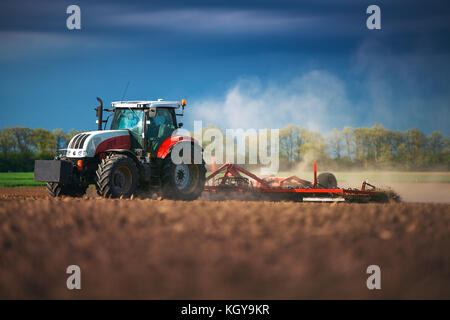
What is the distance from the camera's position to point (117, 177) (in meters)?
10.1

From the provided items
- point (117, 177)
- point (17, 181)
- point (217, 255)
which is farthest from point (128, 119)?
point (17, 181)

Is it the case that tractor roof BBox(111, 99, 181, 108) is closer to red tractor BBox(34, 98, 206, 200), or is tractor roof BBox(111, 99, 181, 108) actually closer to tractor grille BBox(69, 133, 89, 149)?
red tractor BBox(34, 98, 206, 200)

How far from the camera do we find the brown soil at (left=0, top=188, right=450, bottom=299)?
12.0 feet

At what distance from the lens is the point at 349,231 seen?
5887 millimetres

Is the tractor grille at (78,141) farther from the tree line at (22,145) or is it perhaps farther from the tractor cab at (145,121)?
the tree line at (22,145)

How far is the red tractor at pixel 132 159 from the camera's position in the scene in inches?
391

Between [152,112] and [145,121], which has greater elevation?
[152,112]

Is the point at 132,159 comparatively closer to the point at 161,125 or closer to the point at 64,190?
A: the point at 161,125

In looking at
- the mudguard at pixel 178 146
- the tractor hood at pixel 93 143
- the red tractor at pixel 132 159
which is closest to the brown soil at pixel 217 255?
the red tractor at pixel 132 159

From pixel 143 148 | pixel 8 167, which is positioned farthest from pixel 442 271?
pixel 8 167

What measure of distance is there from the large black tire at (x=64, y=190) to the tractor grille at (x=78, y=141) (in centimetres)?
95

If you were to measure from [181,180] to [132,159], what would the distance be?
172cm
